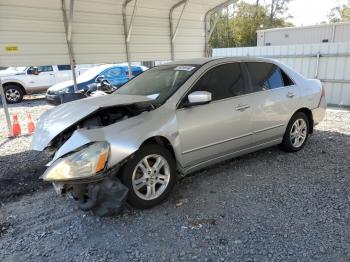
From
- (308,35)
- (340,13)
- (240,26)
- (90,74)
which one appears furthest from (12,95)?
(340,13)

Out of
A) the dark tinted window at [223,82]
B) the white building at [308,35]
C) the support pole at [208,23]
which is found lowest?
the dark tinted window at [223,82]

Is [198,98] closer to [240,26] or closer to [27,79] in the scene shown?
[27,79]

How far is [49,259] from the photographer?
2807 millimetres

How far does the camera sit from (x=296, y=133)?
5301 mm

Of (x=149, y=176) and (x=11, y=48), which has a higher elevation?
(x=11, y=48)

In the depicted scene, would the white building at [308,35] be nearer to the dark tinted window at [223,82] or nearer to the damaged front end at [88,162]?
the dark tinted window at [223,82]

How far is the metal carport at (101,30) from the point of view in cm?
635

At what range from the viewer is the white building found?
48.4 feet

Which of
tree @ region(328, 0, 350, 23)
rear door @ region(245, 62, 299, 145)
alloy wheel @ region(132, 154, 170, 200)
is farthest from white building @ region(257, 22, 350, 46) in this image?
tree @ region(328, 0, 350, 23)

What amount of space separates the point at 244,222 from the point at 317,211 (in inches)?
33.9

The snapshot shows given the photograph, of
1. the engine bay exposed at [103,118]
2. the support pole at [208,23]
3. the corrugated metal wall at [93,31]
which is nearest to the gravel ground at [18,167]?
the engine bay exposed at [103,118]

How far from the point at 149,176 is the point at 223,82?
1671 mm

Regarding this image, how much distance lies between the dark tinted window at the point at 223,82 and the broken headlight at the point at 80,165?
1.46m

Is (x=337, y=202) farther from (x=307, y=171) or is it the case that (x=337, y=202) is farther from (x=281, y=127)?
(x=281, y=127)
